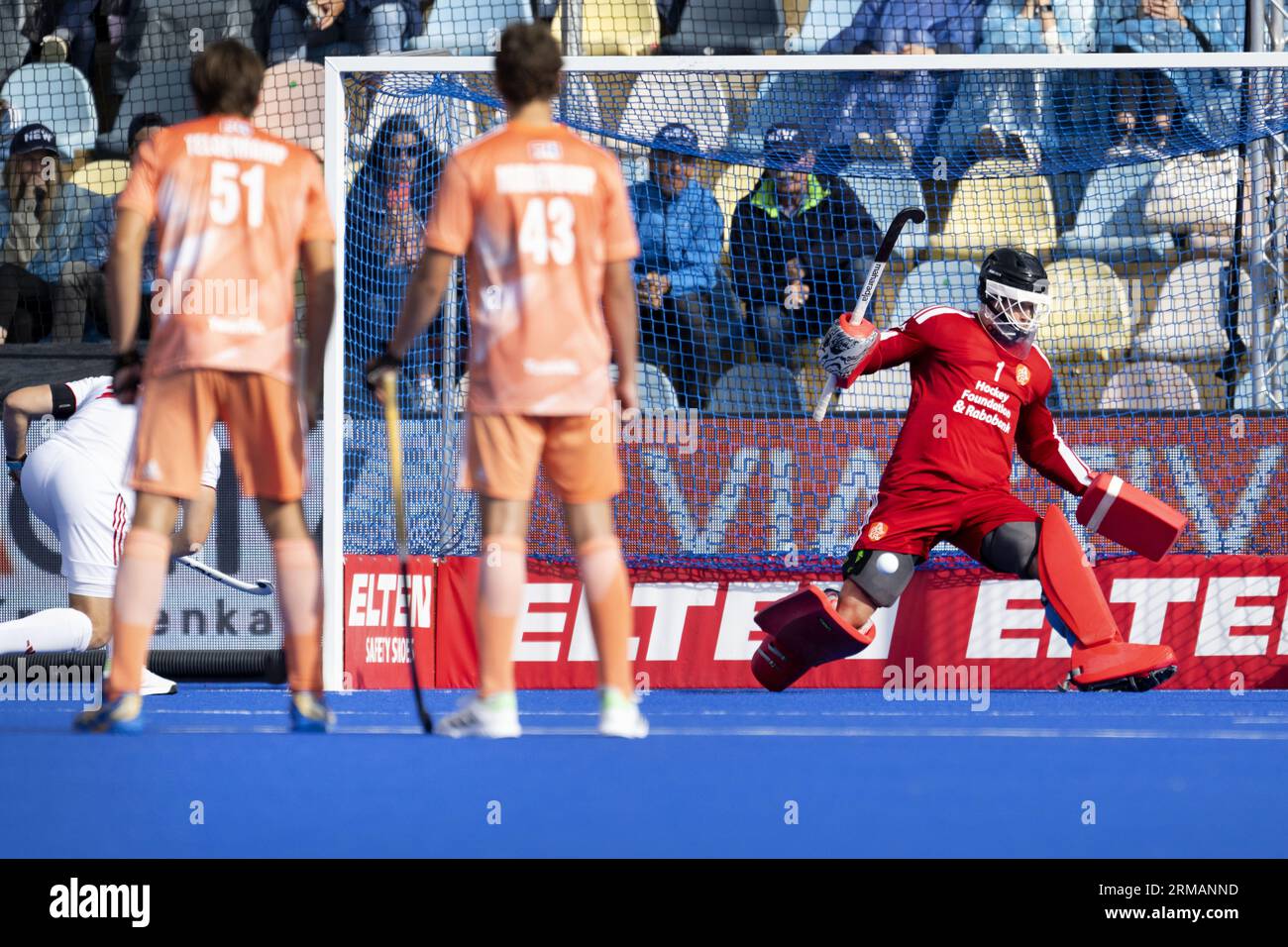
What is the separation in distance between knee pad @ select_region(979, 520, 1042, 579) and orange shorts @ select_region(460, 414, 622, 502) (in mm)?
2459

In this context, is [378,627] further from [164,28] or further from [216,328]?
[164,28]

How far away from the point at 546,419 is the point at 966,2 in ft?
19.2

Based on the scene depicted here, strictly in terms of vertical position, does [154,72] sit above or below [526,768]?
above

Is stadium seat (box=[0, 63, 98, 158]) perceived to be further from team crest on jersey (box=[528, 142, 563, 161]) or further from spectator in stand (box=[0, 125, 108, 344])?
team crest on jersey (box=[528, 142, 563, 161])

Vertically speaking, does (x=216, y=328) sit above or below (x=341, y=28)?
below

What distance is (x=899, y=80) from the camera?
7676mm

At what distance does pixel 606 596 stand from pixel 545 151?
3.41 feet

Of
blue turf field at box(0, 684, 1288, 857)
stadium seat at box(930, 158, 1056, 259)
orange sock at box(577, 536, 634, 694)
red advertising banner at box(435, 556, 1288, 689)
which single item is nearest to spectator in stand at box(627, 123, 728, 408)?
red advertising banner at box(435, 556, 1288, 689)

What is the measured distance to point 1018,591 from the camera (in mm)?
6914

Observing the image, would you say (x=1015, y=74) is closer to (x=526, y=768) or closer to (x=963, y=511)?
(x=963, y=511)

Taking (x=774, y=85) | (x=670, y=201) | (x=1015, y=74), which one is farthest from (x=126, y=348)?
(x=1015, y=74)

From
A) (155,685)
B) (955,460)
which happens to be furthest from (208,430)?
(955,460)

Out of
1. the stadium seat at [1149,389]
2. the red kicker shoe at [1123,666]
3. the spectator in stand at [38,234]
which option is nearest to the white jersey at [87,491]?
the spectator in stand at [38,234]

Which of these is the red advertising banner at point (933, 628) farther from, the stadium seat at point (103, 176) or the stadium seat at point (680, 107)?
the stadium seat at point (103, 176)
